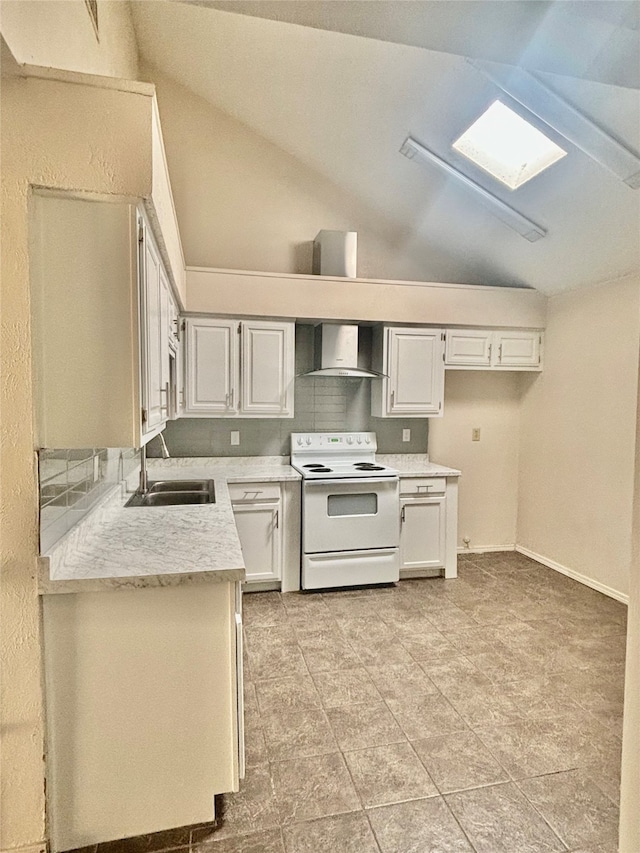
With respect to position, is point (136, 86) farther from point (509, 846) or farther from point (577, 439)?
point (577, 439)

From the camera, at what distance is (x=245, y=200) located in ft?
11.9

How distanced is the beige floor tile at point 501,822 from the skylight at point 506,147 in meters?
2.96

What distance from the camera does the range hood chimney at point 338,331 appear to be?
11.9ft

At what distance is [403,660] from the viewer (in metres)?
2.54

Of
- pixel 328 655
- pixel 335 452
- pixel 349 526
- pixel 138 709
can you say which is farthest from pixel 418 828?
pixel 335 452

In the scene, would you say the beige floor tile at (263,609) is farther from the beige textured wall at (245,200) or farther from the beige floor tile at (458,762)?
the beige textured wall at (245,200)

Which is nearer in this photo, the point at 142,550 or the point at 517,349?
the point at 142,550

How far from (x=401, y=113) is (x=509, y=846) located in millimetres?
3294

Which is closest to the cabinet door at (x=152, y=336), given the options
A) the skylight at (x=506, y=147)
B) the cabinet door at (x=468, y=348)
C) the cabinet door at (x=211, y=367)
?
the cabinet door at (x=211, y=367)

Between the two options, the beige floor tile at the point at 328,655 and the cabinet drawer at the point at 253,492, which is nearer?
the beige floor tile at the point at 328,655

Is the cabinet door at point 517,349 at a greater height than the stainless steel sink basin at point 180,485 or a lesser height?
greater

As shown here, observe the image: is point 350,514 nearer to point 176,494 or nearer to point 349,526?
point 349,526

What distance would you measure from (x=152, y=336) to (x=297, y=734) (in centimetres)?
169

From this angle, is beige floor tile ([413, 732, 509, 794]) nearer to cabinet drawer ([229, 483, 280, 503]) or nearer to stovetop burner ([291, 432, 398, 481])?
cabinet drawer ([229, 483, 280, 503])
